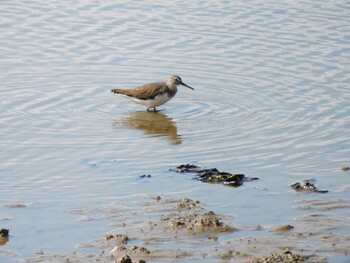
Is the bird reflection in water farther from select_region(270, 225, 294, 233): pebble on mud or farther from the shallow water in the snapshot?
select_region(270, 225, 294, 233): pebble on mud

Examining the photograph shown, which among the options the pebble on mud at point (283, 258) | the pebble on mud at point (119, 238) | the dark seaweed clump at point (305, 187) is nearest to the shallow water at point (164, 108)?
the dark seaweed clump at point (305, 187)

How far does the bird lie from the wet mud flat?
636cm

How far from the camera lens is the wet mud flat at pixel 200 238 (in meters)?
10.2

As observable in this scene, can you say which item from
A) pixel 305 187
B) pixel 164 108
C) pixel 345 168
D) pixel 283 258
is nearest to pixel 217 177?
pixel 305 187

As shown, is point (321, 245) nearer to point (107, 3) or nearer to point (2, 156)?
point (2, 156)

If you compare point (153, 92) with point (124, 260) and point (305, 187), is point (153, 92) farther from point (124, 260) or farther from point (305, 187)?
point (124, 260)

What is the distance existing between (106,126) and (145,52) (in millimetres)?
4956

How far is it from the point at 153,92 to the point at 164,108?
618 mm

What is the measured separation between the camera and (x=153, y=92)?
18359 millimetres

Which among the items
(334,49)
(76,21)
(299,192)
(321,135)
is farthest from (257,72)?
(299,192)

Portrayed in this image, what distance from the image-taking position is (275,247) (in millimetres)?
10477

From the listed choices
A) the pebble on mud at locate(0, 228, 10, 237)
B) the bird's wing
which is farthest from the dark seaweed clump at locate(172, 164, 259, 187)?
the bird's wing

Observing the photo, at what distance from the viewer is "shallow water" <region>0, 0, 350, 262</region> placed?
1256 cm

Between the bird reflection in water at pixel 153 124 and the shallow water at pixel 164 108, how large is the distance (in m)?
0.05
